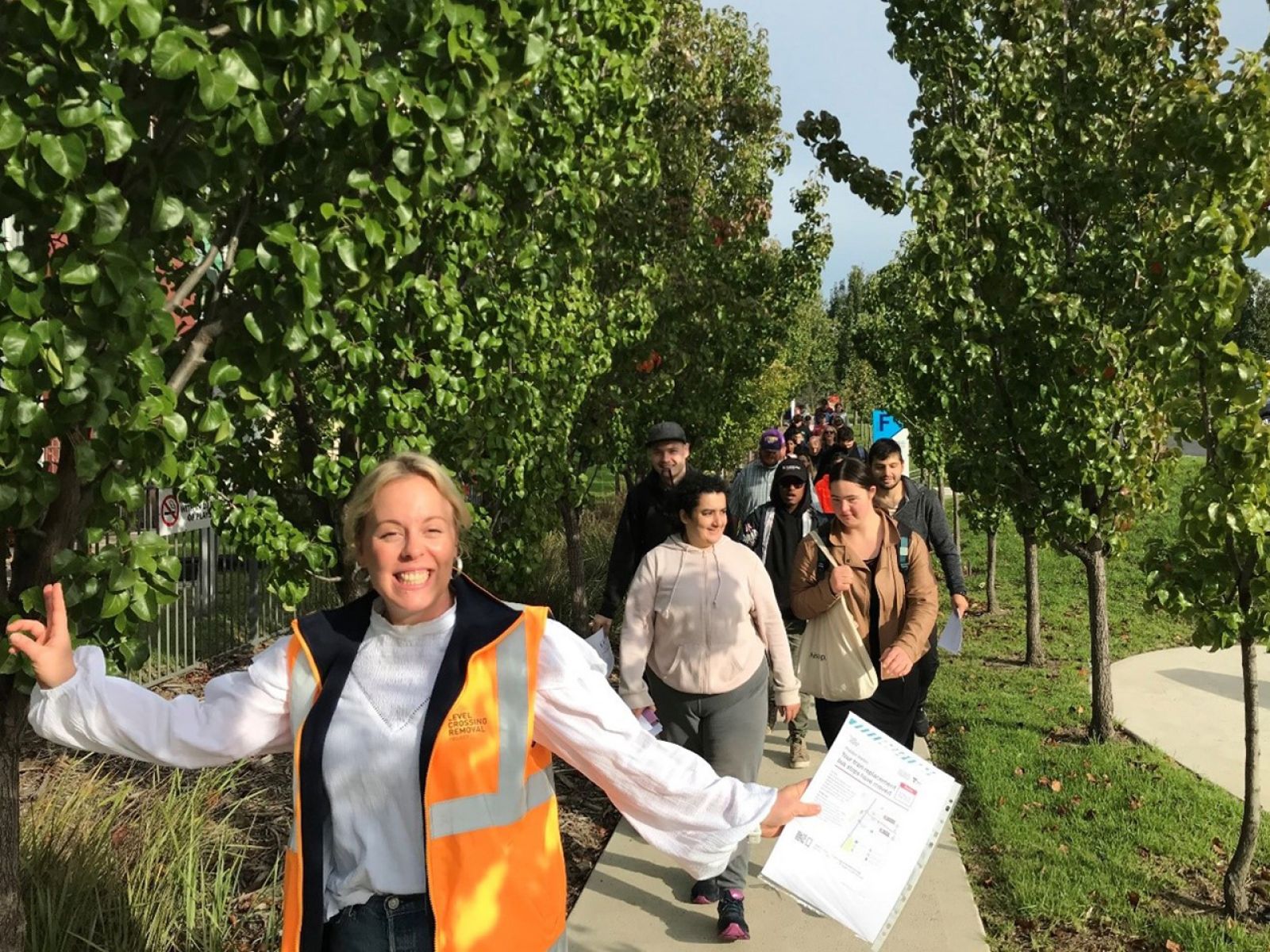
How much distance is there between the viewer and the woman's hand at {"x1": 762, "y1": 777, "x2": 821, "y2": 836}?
231cm

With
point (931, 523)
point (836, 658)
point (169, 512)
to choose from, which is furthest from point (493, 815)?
point (169, 512)

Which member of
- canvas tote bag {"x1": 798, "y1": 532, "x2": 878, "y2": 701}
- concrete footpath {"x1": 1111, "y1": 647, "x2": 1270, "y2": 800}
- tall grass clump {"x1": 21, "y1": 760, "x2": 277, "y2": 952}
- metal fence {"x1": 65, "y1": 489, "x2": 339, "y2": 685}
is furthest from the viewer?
metal fence {"x1": 65, "y1": 489, "x2": 339, "y2": 685}

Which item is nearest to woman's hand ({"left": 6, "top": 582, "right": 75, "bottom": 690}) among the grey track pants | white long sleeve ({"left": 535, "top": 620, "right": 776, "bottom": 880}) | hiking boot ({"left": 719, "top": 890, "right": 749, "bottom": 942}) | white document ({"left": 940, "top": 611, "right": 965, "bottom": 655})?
white long sleeve ({"left": 535, "top": 620, "right": 776, "bottom": 880})

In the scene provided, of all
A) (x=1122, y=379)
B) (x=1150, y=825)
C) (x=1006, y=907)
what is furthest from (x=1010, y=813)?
(x=1122, y=379)

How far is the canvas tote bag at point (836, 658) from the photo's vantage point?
4.77 m

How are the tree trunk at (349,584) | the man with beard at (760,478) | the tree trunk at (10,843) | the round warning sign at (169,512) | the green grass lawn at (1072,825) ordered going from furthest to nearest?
the man with beard at (760,478), the round warning sign at (169,512), the tree trunk at (349,584), the green grass lawn at (1072,825), the tree trunk at (10,843)

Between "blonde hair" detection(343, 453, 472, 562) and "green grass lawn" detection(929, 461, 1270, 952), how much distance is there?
3.48m

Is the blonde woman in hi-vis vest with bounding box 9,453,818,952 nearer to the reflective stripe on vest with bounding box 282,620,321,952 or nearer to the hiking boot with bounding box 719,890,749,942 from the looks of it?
the reflective stripe on vest with bounding box 282,620,321,952

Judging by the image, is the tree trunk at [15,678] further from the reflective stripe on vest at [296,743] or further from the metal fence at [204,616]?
the metal fence at [204,616]

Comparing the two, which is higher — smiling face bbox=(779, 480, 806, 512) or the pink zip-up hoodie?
smiling face bbox=(779, 480, 806, 512)

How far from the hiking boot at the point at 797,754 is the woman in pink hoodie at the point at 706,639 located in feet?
6.33

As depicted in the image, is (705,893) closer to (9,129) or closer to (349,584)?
(349,584)

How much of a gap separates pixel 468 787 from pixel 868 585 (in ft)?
10.1

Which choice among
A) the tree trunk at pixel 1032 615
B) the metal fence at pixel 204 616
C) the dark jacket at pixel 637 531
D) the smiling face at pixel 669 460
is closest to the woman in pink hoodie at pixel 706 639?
the dark jacket at pixel 637 531
